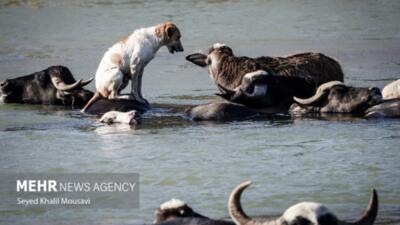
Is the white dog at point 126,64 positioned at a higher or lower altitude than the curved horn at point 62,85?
higher

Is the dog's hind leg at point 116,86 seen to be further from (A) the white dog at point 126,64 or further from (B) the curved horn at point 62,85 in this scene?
(B) the curved horn at point 62,85

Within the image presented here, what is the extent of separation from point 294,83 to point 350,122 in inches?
58.9

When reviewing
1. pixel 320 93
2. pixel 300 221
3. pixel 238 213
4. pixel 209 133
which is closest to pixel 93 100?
pixel 209 133

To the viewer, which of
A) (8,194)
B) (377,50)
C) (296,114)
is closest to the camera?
(8,194)

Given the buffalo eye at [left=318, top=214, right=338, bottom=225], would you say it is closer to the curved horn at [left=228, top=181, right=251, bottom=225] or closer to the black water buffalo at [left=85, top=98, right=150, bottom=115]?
the curved horn at [left=228, top=181, right=251, bottom=225]

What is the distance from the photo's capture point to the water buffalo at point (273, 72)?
13977 millimetres

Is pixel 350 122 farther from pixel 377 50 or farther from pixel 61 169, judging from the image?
pixel 377 50

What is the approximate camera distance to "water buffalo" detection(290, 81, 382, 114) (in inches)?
515

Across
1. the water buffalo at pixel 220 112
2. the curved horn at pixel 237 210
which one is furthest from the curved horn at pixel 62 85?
the curved horn at pixel 237 210

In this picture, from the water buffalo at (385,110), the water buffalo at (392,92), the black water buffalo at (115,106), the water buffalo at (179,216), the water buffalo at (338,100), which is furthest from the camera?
the black water buffalo at (115,106)

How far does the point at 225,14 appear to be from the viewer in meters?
22.5

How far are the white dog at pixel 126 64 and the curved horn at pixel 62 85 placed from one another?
370 millimetres

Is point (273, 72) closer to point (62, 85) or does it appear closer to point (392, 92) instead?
point (392, 92)

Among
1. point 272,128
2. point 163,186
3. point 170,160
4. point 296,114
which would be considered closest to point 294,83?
point 296,114
